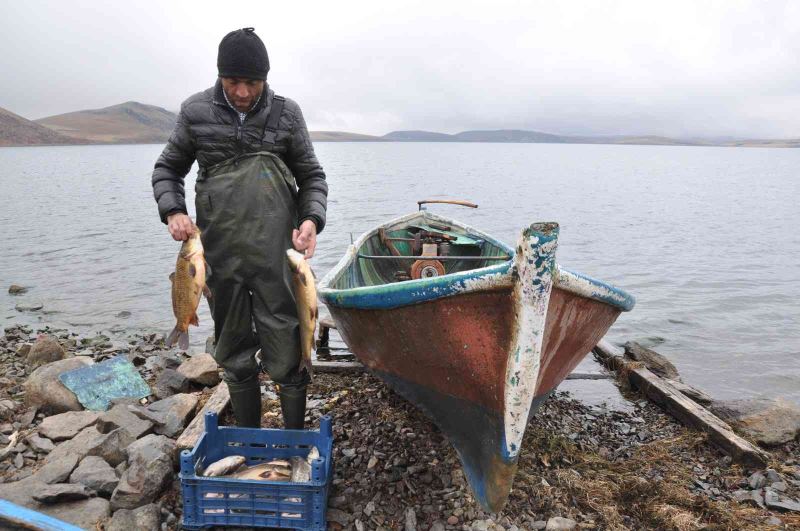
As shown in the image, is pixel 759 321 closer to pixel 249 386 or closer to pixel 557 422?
pixel 557 422

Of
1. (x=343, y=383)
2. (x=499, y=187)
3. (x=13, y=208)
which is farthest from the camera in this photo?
(x=499, y=187)

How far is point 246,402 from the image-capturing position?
4.26m

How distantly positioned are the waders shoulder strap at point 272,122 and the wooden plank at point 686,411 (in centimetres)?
492

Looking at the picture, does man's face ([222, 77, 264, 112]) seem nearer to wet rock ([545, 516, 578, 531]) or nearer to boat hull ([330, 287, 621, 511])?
boat hull ([330, 287, 621, 511])

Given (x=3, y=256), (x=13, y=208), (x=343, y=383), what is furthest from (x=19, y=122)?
(x=343, y=383)

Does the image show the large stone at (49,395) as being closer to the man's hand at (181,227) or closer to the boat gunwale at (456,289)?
the boat gunwale at (456,289)

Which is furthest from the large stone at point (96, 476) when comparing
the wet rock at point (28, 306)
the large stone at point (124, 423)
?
the wet rock at point (28, 306)

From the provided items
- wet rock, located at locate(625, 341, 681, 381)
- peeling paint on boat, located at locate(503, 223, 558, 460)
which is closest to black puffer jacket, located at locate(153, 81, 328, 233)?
peeling paint on boat, located at locate(503, 223, 558, 460)

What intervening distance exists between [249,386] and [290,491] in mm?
960

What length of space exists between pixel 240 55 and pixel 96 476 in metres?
3.14

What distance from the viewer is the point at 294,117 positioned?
12.5 ft

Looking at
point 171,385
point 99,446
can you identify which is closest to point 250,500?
point 99,446

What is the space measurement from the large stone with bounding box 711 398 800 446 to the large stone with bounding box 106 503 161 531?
5614mm

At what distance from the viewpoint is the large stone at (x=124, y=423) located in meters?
4.91
